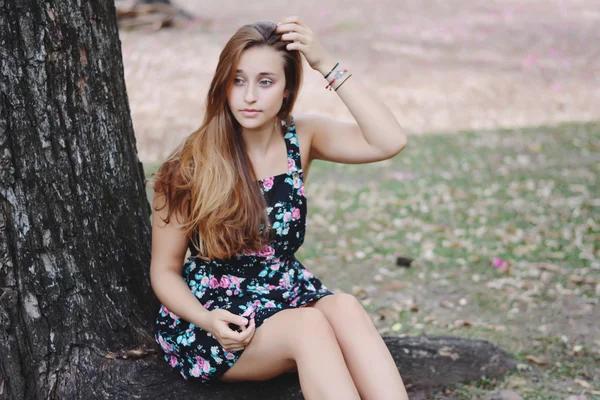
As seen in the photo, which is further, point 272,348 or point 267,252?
point 267,252

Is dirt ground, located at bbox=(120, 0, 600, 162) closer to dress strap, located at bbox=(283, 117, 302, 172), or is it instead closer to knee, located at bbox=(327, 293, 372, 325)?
dress strap, located at bbox=(283, 117, 302, 172)

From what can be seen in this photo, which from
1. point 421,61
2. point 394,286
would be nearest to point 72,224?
point 394,286

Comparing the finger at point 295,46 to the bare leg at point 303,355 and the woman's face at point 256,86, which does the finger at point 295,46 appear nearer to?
the woman's face at point 256,86

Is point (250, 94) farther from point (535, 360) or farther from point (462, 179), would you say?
point (462, 179)

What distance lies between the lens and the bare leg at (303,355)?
8.04 feet

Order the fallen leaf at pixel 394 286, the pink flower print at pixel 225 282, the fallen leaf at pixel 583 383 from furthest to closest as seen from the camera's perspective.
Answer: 1. the fallen leaf at pixel 394 286
2. the fallen leaf at pixel 583 383
3. the pink flower print at pixel 225 282

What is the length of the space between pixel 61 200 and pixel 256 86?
0.81 m

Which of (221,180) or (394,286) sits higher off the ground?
(221,180)

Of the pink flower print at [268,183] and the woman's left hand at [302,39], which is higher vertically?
the woman's left hand at [302,39]

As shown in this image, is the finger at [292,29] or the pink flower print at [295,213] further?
the pink flower print at [295,213]

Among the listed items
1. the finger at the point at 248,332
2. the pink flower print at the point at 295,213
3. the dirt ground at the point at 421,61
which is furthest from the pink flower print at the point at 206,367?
the dirt ground at the point at 421,61

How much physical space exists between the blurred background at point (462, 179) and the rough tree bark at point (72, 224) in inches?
57.2

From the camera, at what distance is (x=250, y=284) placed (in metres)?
2.80

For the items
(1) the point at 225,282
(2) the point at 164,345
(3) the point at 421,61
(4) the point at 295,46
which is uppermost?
(3) the point at 421,61
